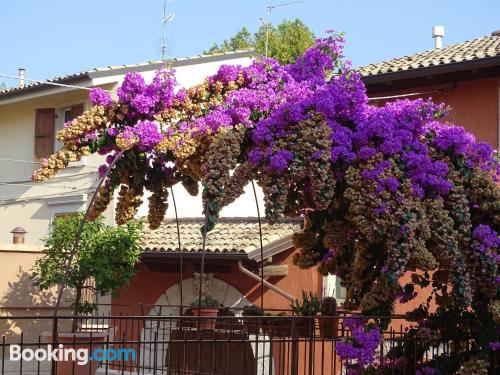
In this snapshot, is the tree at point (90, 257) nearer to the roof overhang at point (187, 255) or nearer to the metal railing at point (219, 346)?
the roof overhang at point (187, 255)

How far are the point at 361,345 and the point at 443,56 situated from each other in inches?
390

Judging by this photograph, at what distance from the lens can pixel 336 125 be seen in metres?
7.60

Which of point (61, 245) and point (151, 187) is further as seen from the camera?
point (61, 245)

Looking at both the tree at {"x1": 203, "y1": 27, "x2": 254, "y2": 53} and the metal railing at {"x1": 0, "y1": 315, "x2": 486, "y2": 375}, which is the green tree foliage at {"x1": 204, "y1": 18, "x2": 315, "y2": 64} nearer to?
the tree at {"x1": 203, "y1": 27, "x2": 254, "y2": 53}

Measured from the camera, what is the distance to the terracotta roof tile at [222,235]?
54.7 feet

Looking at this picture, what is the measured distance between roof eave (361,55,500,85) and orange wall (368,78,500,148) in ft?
1.34

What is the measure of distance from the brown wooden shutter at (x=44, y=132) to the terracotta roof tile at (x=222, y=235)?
3.45 metres


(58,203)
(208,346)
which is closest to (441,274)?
(208,346)

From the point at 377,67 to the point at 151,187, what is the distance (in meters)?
9.74

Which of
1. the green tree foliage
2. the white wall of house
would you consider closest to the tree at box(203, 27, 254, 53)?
the green tree foliage

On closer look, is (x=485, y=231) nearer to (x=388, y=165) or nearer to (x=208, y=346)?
(x=388, y=165)

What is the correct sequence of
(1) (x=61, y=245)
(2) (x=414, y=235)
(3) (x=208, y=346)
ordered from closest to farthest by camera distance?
(2) (x=414, y=235) < (3) (x=208, y=346) < (1) (x=61, y=245)

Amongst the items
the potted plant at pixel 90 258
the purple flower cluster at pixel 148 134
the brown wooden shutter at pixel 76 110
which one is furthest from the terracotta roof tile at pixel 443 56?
the purple flower cluster at pixel 148 134

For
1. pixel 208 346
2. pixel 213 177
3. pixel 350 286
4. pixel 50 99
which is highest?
pixel 50 99
